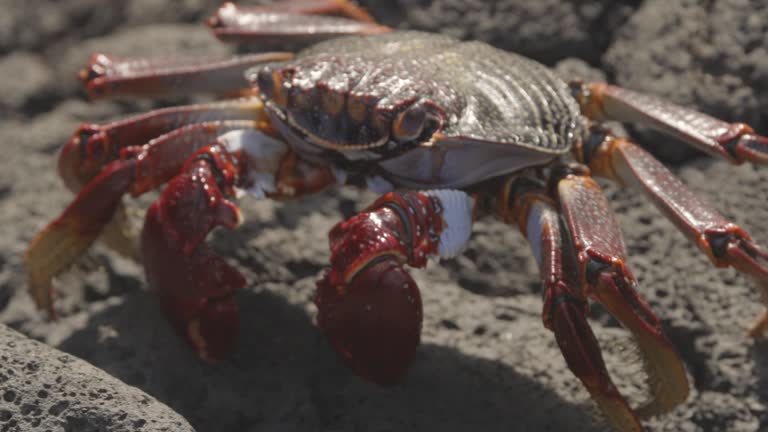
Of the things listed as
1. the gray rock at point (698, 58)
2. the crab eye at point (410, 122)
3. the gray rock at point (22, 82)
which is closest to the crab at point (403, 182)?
the crab eye at point (410, 122)

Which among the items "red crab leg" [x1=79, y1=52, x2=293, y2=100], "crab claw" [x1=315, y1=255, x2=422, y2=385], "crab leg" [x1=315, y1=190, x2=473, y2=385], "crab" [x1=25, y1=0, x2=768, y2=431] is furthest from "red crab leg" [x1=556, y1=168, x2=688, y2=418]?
"red crab leg" [x1=79, y1=52, x2=293, y2=100]

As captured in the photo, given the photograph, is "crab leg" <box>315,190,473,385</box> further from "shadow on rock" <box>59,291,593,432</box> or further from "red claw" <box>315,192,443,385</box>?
"shadow on rock" <box>59,291,593,432</box>

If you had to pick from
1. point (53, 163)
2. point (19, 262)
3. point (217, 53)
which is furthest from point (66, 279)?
point (217, 53)

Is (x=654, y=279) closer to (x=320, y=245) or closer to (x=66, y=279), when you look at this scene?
(x=320, y=245)

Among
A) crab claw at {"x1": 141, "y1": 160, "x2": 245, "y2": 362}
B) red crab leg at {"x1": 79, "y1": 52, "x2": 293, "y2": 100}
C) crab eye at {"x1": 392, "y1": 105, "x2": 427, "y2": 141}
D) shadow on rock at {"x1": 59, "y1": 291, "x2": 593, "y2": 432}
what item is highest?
crab eye at {"x1": 392, "y1": 105, "x2": 427, "y2": 141}

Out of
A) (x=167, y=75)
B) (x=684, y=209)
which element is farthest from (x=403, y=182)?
(x=167, y=75)

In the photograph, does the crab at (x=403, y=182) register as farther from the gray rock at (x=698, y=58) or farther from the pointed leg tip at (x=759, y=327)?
the gray rock at (x=698, y=58)
